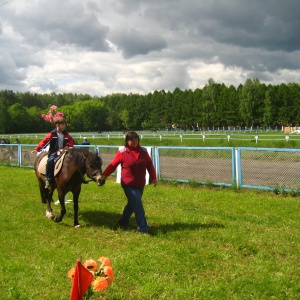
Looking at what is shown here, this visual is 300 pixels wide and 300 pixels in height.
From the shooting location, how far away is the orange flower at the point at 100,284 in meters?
3.39

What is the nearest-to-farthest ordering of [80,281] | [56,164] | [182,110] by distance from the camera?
[80,281] → [56,164] → [182,110]

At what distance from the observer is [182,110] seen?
10244 centimetres

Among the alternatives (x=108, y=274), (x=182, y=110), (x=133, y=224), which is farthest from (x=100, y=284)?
(x=182, y=110)

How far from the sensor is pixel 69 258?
5.56 metres

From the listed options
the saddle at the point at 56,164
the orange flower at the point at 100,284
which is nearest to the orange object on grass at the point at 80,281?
the orange flower at the point at 100,284

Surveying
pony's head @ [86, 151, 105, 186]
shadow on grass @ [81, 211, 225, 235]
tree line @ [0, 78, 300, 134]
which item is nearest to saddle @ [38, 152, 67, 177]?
pony's head @ [86, 151, 105, 186]

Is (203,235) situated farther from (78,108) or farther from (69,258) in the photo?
(78,108)

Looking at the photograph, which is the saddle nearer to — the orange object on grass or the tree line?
the orange object on grass

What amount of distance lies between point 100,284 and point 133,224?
4108 millimetres

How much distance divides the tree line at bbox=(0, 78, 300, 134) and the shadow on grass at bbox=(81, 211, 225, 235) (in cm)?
7952

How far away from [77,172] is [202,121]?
296 feet

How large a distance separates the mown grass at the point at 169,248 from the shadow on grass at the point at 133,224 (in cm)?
2

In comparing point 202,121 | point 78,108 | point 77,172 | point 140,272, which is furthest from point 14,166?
point 78,108

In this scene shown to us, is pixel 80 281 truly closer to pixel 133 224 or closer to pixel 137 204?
pixel 137 204
